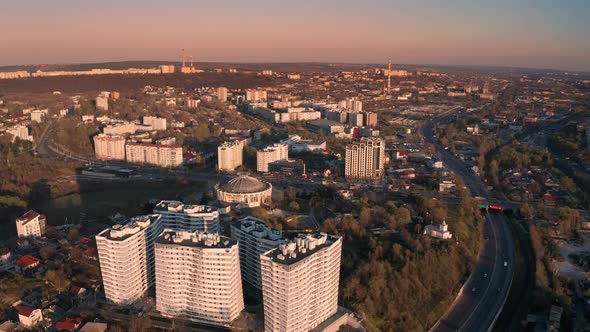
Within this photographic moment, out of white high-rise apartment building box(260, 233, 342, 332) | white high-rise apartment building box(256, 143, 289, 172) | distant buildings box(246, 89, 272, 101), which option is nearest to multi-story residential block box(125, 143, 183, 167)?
white high-rise apartment building box(256, 143, 289, 172)

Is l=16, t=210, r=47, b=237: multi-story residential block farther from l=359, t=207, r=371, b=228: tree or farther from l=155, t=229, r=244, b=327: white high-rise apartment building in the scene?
l=359, t=207, r=371, b=228: tree

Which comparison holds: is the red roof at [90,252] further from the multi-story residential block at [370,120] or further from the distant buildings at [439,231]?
the multi-story residential block at [370,120]

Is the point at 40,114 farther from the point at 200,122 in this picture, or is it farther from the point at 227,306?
the point at 227,306

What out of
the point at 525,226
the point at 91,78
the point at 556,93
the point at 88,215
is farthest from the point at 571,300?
the point at 91,78

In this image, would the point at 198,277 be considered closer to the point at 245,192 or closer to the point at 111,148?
the point at 245,192

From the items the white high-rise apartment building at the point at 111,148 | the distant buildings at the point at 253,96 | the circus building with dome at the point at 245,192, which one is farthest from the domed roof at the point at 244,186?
the distant buildings at the point at 253,96

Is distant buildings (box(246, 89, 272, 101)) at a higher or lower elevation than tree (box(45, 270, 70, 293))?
higher
